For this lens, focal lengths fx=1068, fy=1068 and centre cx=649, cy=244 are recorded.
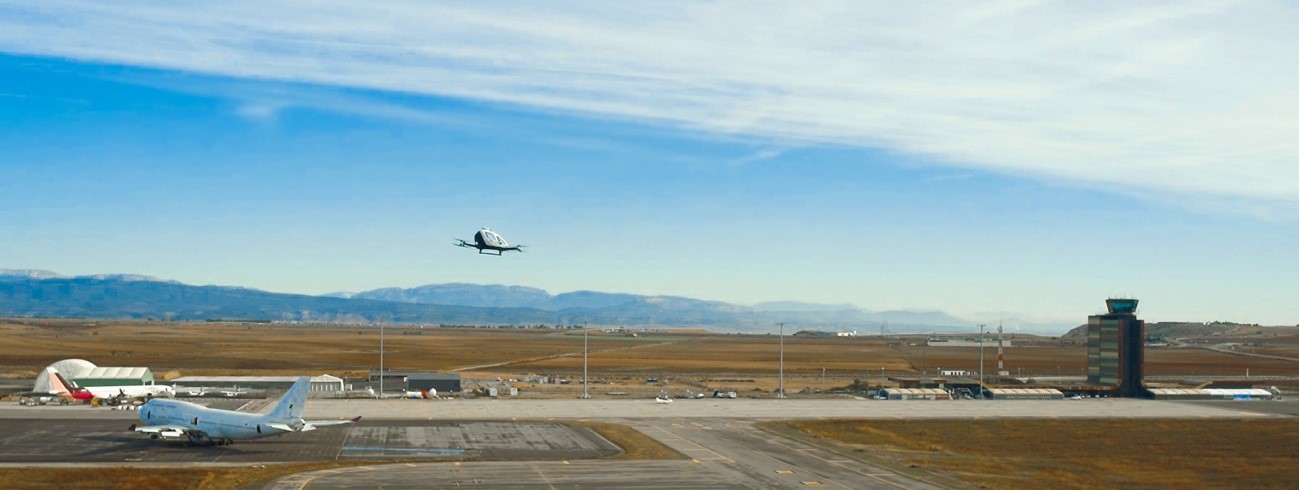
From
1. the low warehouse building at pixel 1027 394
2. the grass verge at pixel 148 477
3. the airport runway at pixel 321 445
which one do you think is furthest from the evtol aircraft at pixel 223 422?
the low warehouse building at pixel 1027 394

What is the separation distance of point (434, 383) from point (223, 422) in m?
67.7

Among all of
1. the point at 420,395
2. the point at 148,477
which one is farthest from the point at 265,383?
the point at 148,477

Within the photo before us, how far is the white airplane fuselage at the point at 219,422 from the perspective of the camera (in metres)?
81.6

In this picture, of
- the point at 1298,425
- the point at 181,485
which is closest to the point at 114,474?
Answer: the point at 181,485

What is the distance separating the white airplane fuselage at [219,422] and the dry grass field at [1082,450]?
45902mm

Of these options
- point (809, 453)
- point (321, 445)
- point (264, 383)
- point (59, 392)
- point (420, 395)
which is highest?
point (59, 392)

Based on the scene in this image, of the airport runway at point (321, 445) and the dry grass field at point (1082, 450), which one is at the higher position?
the airport runway at point (321, 445)

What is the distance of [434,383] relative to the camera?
150m

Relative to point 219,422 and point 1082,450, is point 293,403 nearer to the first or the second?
point 219,422

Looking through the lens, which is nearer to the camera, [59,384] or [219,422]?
[219,422]

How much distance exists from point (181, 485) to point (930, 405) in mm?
95683

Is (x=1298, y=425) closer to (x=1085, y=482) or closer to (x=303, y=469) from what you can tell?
(x=1085, y=482)

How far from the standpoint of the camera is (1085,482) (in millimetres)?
74375

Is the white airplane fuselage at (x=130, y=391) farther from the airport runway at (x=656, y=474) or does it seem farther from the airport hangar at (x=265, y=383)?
the airport runway at (x=656, y=474)
